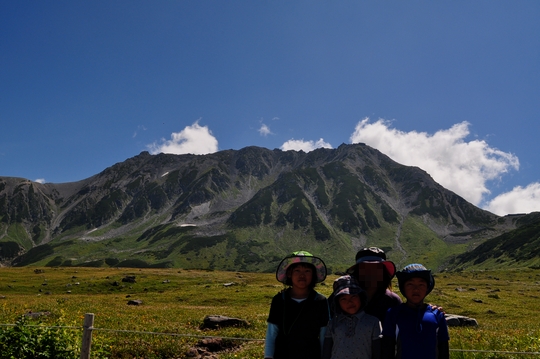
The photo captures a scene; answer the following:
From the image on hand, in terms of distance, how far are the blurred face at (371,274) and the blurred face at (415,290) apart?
0.69 m

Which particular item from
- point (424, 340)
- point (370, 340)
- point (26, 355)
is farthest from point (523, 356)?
point (26, 355)

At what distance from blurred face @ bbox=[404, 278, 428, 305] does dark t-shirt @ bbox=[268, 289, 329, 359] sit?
168cm

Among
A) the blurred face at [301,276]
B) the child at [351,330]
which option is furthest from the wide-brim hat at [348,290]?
the blurred face at [301,276]

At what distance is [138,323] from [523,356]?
2285 centimetres

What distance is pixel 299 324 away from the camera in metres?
6.88

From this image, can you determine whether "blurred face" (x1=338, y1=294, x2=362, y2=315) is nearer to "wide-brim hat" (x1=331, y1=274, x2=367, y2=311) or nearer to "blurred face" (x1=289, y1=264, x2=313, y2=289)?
"wide-brim hat" (x1=331, y1=274, x2=367, y2=311)

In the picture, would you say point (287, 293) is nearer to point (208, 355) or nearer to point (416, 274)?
point (416, 274)

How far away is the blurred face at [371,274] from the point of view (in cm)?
757

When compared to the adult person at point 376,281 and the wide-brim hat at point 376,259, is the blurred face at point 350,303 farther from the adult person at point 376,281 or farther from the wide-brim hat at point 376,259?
the wide-brim hat at point 376,259

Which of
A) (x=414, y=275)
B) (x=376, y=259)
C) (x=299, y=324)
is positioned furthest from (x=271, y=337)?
(x=414, y=275)

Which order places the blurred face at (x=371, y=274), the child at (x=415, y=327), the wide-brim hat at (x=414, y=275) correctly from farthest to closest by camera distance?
1. the blurred face at (x=371, y=274)
2. the wide-brim hat at (x=414, y=275)
3. the child at (x=415, y=327)

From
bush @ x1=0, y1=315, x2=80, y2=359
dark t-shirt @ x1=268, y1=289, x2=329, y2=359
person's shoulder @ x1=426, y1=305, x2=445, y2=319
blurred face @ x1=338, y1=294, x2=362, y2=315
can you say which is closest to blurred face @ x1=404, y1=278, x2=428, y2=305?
person's shoulder @ x1=426, y1=305, x2=445, y2=319

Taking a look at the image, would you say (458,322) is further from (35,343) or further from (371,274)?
(35,343)

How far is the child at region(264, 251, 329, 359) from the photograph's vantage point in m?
6.80
